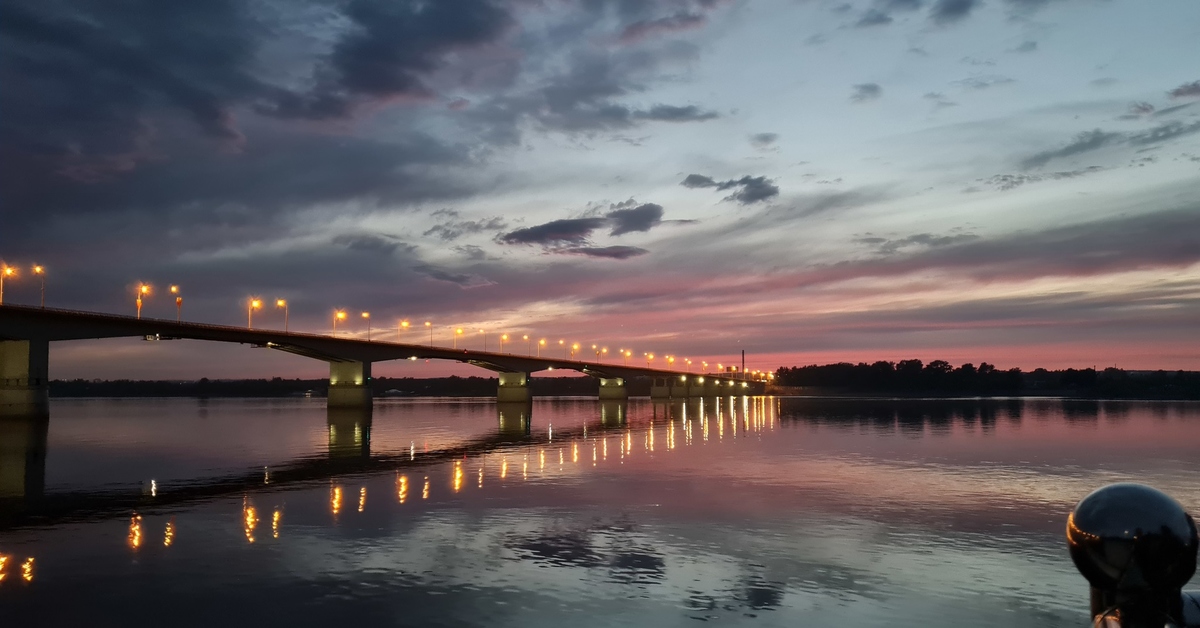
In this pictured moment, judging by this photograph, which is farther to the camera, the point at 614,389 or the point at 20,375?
the point at 614,389

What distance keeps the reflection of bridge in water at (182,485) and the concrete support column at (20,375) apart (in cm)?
845

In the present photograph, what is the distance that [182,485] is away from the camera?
31.8m

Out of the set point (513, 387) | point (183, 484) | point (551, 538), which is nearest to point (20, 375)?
point (183, 484)

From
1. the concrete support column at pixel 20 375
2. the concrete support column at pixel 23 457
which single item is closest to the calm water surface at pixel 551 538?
the concrete support column at pixel 23 457

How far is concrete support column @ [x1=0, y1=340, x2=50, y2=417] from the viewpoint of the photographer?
7206 centimetres

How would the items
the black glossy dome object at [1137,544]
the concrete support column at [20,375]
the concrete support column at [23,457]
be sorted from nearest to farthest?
1. the black glossy dome object at [1137,544]
2. the concrete support column at [23,457]
3. the concrete support column at [20,375]

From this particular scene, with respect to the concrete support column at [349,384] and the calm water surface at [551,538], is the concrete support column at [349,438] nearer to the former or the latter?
the calm water surface at [551,538]

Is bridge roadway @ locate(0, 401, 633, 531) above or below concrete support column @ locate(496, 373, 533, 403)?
below

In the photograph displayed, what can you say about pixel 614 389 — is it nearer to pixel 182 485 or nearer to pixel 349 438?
pixel 349 438

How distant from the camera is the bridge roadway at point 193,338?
237ft

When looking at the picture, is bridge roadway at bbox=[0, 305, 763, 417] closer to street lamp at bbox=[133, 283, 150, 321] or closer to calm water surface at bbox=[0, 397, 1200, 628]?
street lamp at bbox=[133, 283, 150, 321]

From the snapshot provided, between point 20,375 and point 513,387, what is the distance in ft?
280

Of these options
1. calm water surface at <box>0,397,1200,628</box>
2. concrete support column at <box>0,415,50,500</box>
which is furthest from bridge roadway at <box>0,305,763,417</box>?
calm water surface at <box>0,397,1200,628</box>

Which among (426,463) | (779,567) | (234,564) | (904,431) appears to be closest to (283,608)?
(234,564)
